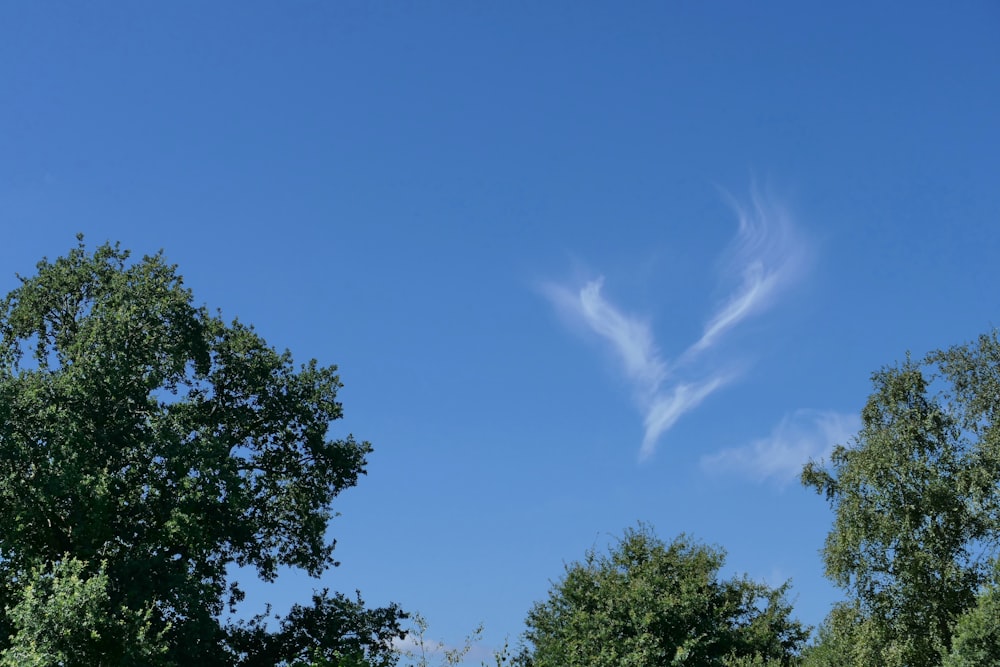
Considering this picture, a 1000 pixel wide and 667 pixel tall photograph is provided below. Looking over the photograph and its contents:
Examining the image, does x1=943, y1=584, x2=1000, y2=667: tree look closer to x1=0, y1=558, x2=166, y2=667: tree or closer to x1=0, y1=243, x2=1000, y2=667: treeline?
x1=0, y1=243, x2=1000, y2=667: treeline

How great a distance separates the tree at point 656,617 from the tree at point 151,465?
25.5ft

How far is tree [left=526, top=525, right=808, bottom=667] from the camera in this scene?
118ft

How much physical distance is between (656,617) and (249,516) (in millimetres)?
16898

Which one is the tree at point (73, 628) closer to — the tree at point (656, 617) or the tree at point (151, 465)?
the tree at point (151, 465)

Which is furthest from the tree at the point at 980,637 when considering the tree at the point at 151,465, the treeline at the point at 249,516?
the tree at the point at 151,465

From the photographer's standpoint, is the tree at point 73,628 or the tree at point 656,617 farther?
the tree at point 656,617

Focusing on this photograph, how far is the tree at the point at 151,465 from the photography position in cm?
2922

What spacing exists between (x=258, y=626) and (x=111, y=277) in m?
15.0

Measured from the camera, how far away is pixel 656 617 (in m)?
36.2

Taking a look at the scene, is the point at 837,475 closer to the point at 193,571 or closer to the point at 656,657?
the point at 656,657

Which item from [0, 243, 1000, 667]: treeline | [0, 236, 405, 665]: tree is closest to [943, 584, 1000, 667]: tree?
[0, 243, 1000, 667]: treeline

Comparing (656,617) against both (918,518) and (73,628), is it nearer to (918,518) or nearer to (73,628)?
(918,518)

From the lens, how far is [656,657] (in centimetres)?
3538

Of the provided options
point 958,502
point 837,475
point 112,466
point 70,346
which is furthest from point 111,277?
point 958,502
